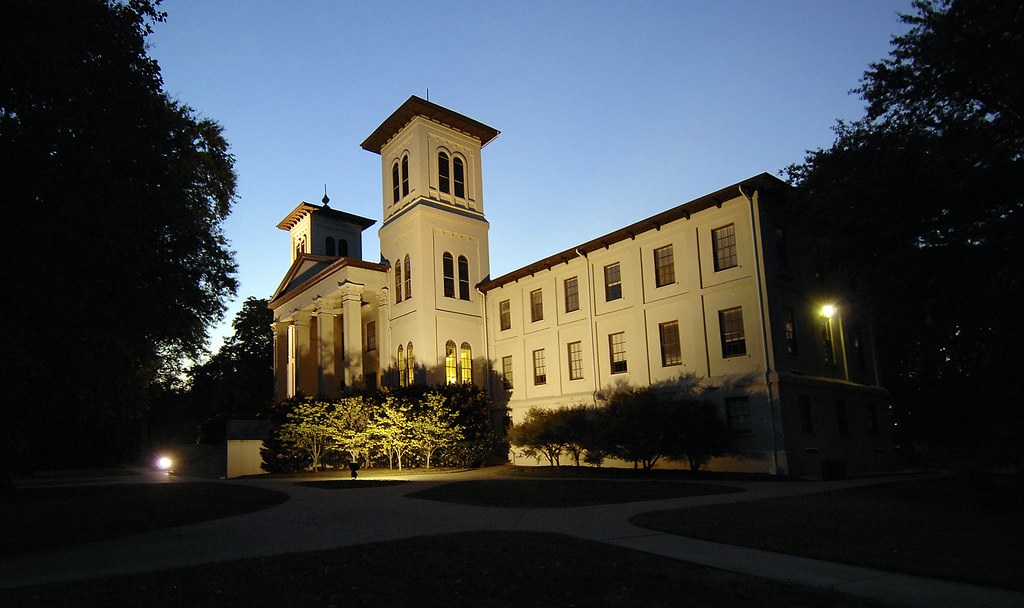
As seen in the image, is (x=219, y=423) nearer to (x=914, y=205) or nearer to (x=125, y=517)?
(x=125, y=517)

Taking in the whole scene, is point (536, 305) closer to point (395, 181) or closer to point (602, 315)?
point (602, 315)

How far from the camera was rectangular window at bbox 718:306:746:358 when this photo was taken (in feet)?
78.5

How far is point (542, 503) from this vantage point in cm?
1396

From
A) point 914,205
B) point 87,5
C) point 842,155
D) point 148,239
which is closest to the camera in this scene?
point 87,5

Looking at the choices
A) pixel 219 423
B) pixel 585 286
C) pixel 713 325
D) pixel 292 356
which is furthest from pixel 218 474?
pixel 713 325

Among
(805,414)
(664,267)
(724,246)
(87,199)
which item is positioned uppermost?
(724,246)

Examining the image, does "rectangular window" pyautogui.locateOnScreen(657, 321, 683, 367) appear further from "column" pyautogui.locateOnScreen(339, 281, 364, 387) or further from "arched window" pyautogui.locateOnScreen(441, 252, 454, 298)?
"column" pyautogui.locateOnScreen(339, 281, 364, 387)

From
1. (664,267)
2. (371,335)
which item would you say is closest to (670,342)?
(664,267)

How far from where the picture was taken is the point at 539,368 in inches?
1265

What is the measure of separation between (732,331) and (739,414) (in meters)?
2.81

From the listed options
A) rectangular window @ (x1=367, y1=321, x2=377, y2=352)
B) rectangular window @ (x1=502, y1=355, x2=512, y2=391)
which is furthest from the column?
rectangular window @ (x1=502, y1=355, x2=512, y2=391)

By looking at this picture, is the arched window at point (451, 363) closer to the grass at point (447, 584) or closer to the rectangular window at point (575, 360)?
the rectangular window at point (575, 360)

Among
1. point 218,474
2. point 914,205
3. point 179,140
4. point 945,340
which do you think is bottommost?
point 218,474

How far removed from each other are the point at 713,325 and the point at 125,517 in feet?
60.8
